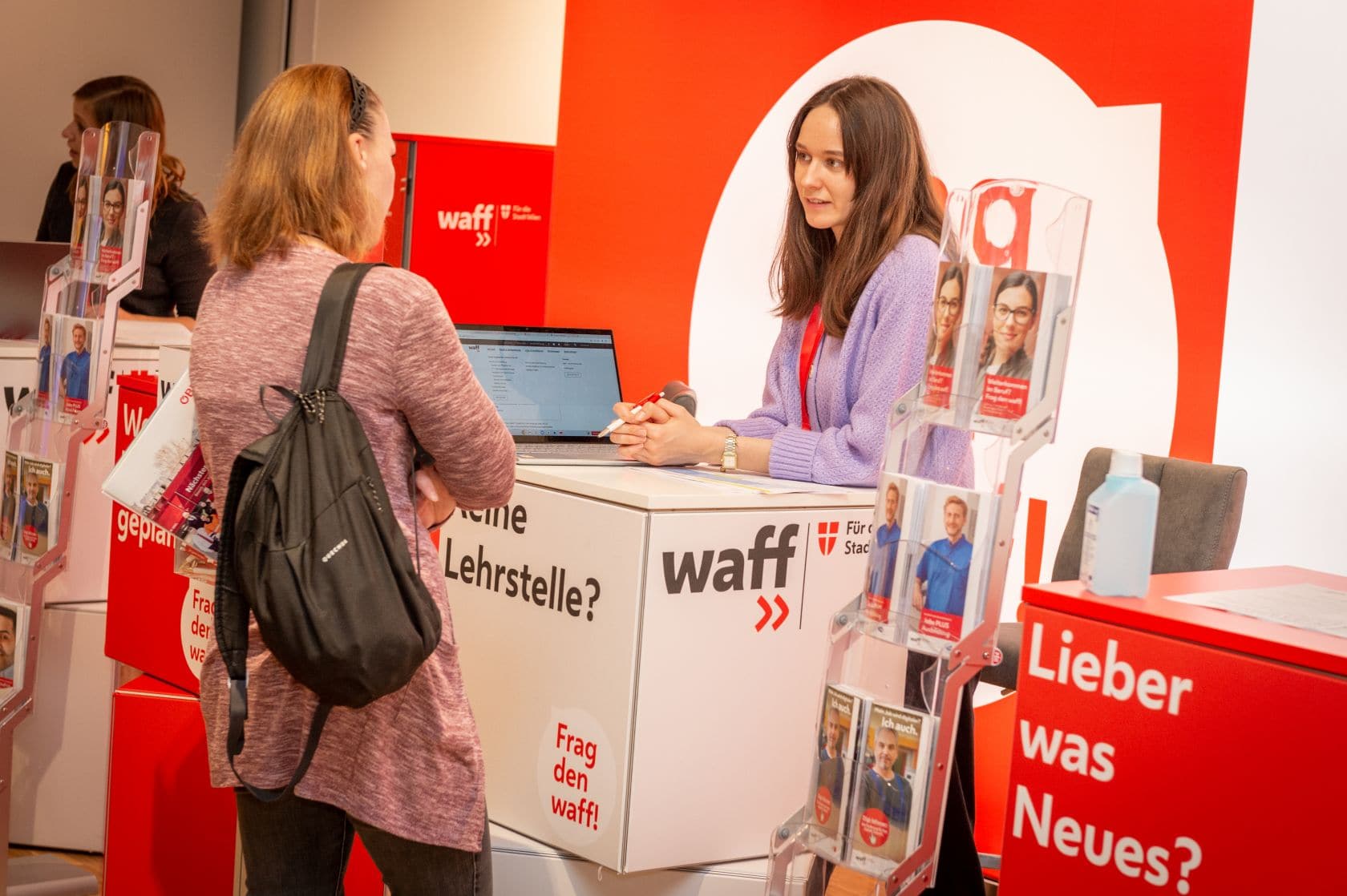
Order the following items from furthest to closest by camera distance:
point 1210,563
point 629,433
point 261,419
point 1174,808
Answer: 1. point 1210,563
2. point 629,433
3. point 261,419
4. point 1174,808

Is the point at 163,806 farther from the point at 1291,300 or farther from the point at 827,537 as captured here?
the point at 1291,300

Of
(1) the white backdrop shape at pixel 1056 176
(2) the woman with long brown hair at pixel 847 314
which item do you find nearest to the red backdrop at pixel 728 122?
(1) the white backdrop shape at pixel 1056 176

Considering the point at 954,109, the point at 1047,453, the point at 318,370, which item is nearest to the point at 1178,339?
the point at 1047,453

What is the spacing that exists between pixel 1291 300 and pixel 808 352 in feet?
3.89

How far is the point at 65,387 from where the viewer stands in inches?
114

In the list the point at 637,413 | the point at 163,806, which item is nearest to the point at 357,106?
the point at 637,413

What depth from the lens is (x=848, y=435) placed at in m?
2.30

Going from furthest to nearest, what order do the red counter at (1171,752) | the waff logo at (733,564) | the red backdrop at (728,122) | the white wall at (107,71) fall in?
1. the white wall at (107,71)
2. the red backdrop at (728,122)
3. the waff logo at (733,564)
4. the red counter at (1171,752)

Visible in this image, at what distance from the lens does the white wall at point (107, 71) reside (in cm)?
622

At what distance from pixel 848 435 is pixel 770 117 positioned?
182 cm

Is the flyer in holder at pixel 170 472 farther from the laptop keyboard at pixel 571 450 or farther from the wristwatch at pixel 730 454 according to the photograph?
the wristwatch at pixel 730 454

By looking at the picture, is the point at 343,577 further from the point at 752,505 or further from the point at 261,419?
the point at 752,505

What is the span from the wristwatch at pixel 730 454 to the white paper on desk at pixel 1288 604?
0.91 metres

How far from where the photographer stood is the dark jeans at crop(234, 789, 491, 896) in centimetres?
173
